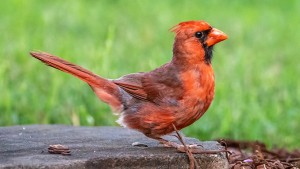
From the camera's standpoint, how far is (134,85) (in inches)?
206

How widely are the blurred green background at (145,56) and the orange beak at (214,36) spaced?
2.27 meters

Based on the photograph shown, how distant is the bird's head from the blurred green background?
7.30 ft

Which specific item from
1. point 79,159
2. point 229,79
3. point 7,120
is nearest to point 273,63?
point 229,79

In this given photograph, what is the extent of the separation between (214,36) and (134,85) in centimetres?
58

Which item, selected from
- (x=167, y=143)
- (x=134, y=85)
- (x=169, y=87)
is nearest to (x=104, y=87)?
(x=134, y=85)

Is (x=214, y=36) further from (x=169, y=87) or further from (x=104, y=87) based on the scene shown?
(x=104, y=87)

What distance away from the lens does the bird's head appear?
513cm

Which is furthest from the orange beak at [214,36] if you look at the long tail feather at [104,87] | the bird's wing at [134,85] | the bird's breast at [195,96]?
the long tail feather at [104,87]

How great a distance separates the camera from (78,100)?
7.75m

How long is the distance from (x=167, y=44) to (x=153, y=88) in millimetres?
5330

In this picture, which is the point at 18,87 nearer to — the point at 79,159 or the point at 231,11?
the point at 79,159

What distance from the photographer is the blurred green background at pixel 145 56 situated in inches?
295

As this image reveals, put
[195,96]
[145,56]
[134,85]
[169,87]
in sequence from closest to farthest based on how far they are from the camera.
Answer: [195,96], [169,87], [134,85], [145,56]

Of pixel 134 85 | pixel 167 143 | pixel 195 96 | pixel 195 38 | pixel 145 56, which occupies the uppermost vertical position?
pixel 145 56
